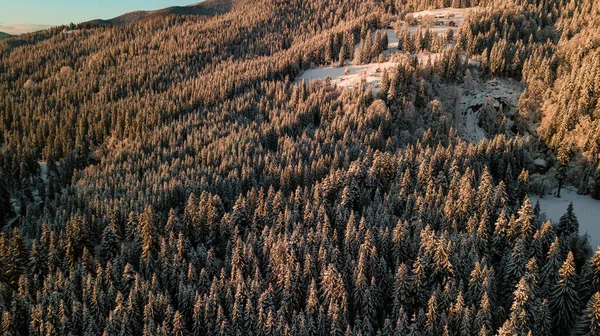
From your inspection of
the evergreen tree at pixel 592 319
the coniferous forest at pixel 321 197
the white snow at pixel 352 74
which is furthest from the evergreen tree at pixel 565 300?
the white snow at pixel 352 74

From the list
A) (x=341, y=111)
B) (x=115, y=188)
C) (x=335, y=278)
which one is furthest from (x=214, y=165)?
(x=335, y=278)

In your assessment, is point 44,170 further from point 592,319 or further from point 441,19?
point 441,19

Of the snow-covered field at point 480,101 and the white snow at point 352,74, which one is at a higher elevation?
the white snow at point 352,74

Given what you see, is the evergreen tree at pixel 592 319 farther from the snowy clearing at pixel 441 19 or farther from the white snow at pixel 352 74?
the snowy clearing at pixel 441 19

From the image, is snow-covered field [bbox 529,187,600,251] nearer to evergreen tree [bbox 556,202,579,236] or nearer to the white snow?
evergreen tree [bbox 556,202,579,236]

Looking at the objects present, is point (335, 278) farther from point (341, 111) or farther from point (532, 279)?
point (341, 111)

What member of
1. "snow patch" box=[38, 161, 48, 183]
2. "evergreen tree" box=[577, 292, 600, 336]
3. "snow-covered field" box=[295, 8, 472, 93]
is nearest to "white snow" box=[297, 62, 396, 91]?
"snow-covered field" box=[295, 8, 472, 93]

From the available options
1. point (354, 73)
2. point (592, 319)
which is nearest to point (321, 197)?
point (592, 319)
